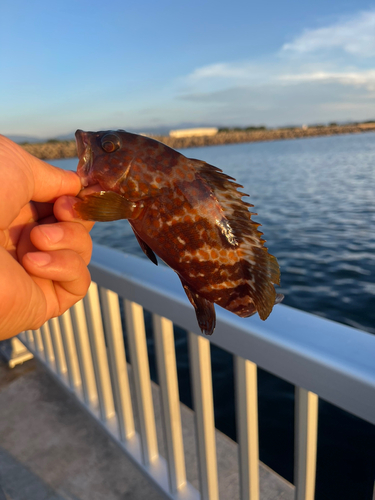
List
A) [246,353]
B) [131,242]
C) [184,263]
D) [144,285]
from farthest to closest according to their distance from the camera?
1. [131,242]
2. [144,285]
3. [246,353]
4. [184,263]

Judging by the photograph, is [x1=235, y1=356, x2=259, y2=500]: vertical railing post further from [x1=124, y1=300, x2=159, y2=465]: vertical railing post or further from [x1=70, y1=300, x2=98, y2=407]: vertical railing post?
[x1=70, y1=300, x2=98, y2=407]: vertical railing post

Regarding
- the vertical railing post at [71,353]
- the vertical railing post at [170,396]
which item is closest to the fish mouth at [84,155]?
the vertical railing post at [170,396]

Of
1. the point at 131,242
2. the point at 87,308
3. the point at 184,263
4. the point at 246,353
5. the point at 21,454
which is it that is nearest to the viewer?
the point at 184,263

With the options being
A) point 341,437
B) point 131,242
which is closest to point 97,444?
point 341,437

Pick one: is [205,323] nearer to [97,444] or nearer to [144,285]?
[144,285]

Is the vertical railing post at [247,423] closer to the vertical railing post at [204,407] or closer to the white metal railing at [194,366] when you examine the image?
the white metal railing at [194,366]

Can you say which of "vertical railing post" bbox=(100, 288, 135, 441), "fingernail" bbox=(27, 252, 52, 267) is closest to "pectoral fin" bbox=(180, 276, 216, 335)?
"fingernail" bbox=(27, 252, 52, 267)

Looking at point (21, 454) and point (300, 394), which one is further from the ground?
point (300, 394)
